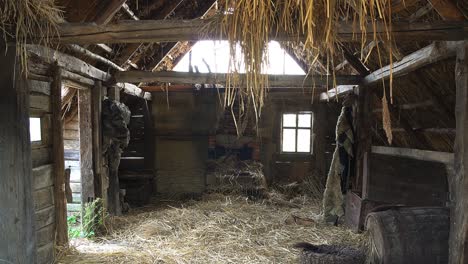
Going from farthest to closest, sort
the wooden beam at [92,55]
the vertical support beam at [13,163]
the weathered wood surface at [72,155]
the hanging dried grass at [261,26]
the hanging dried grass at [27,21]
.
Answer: the weathered wood surface at [72,155] → the wooden beam at [92,55] → the vertical support beam at [13,163] → the hanging dried grass at [27,21] → the hanging dried grass at [261,26]

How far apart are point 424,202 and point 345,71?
235cm

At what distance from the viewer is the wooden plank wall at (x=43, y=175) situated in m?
2.87

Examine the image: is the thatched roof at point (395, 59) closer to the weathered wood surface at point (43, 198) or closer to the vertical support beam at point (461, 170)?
the vertical support beam at point (461, 170)

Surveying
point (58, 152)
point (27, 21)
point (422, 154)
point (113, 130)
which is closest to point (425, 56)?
point (422, 154)

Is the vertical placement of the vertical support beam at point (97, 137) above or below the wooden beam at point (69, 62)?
below

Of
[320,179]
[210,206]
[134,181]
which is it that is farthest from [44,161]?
[320,179]

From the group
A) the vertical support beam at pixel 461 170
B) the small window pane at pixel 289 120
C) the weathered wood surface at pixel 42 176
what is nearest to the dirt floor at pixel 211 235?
the weathered wood surface at pixel 42 176

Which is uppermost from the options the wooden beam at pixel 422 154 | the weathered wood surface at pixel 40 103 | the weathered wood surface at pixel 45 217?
the weathered wood surface at pixel 40 103

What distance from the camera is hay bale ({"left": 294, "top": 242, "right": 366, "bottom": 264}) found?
2852 millimetres

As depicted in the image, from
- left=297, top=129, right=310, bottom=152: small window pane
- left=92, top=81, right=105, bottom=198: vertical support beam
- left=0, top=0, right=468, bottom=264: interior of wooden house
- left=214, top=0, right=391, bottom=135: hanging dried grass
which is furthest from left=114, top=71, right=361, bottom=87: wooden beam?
left=297, top=129, right=310, bottom=152: small window pane

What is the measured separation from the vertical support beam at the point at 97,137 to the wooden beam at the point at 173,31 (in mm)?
1765

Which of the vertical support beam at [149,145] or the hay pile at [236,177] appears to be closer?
the hay pile at [236,177]

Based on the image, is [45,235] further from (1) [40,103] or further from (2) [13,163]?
(1) [40,103]

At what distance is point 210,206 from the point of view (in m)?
5.92
